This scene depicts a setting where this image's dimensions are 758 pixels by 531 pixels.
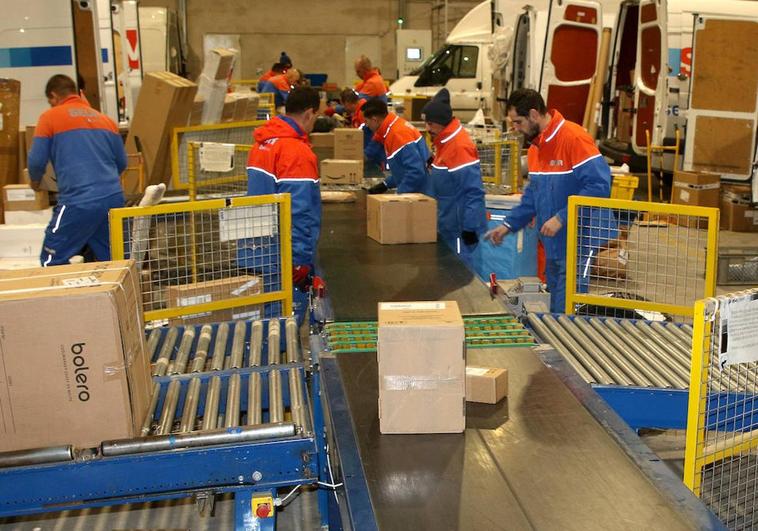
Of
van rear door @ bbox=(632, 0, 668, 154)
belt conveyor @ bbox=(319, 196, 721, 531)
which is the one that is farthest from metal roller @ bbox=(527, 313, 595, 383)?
van rear door @ bbox=(632, 0, 668, 154)

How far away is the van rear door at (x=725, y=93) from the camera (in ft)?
31.7

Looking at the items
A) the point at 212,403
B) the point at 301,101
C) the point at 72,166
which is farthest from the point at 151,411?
the point at 72,166

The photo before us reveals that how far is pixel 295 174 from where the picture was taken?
4.81m

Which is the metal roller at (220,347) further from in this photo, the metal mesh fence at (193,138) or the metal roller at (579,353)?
the metal mesh fence at (193,138)

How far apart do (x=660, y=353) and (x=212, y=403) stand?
1884mm

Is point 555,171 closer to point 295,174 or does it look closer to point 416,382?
point 295,174

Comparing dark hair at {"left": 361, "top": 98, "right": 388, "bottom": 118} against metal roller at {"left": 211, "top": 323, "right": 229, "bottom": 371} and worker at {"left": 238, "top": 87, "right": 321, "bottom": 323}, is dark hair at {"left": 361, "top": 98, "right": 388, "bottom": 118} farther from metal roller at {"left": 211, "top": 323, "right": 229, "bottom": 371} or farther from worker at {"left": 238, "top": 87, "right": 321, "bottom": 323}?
metal roller at {"left": 211, "top": 323, "right": 229, "bottom": 371}

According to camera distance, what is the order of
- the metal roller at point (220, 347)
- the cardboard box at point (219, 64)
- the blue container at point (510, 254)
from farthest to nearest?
1. the cardboard box at point (219, 64)
2. the blue container at point (510, 254)
3. the metal roller at point (220, 347)

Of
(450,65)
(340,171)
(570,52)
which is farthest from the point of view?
(450,65)

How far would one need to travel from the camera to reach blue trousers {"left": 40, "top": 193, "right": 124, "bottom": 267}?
236 inches

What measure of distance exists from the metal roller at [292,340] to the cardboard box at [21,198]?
4.09 metres

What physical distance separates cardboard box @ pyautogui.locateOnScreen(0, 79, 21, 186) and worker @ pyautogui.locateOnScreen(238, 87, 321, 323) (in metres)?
3.52

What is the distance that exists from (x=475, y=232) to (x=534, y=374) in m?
2.74

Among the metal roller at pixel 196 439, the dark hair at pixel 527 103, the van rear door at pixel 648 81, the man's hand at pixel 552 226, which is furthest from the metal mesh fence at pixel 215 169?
the van rear door at pixel 648 81
